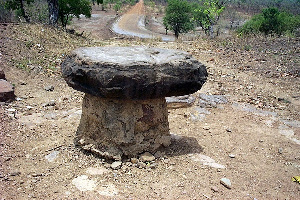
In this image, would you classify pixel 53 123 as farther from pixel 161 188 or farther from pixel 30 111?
pixel 161 188

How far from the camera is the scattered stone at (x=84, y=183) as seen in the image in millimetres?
3584

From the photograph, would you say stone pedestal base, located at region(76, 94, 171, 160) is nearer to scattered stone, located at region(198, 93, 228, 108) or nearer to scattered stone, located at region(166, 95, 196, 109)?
scattered stone, located at region(166, 95, 196, 109)

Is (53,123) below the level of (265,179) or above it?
above

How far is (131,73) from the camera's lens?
3.68 meters

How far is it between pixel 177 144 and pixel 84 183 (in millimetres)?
1658

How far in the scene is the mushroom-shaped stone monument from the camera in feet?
12.2

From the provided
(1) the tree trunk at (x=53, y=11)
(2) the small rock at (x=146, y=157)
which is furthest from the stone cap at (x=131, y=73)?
(1) the tree trunk at (x=53, y=11)

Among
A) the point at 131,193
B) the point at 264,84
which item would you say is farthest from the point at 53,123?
the point at 264,84

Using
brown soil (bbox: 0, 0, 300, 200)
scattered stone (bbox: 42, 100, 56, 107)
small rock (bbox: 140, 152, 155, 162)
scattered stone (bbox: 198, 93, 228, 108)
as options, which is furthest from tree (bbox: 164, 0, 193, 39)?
small rock (bbox: 140, 152, 155, 162)

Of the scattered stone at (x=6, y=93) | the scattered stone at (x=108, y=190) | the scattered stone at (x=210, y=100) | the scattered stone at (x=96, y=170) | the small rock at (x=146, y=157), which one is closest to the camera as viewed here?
the scattered stone at (x=108, y=190)

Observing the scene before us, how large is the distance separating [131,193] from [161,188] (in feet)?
1.27

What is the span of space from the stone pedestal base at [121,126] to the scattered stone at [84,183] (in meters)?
0.48

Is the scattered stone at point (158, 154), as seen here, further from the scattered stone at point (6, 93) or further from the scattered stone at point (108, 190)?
the scattered stone at point (6, 93)

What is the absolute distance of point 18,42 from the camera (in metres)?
8.88
